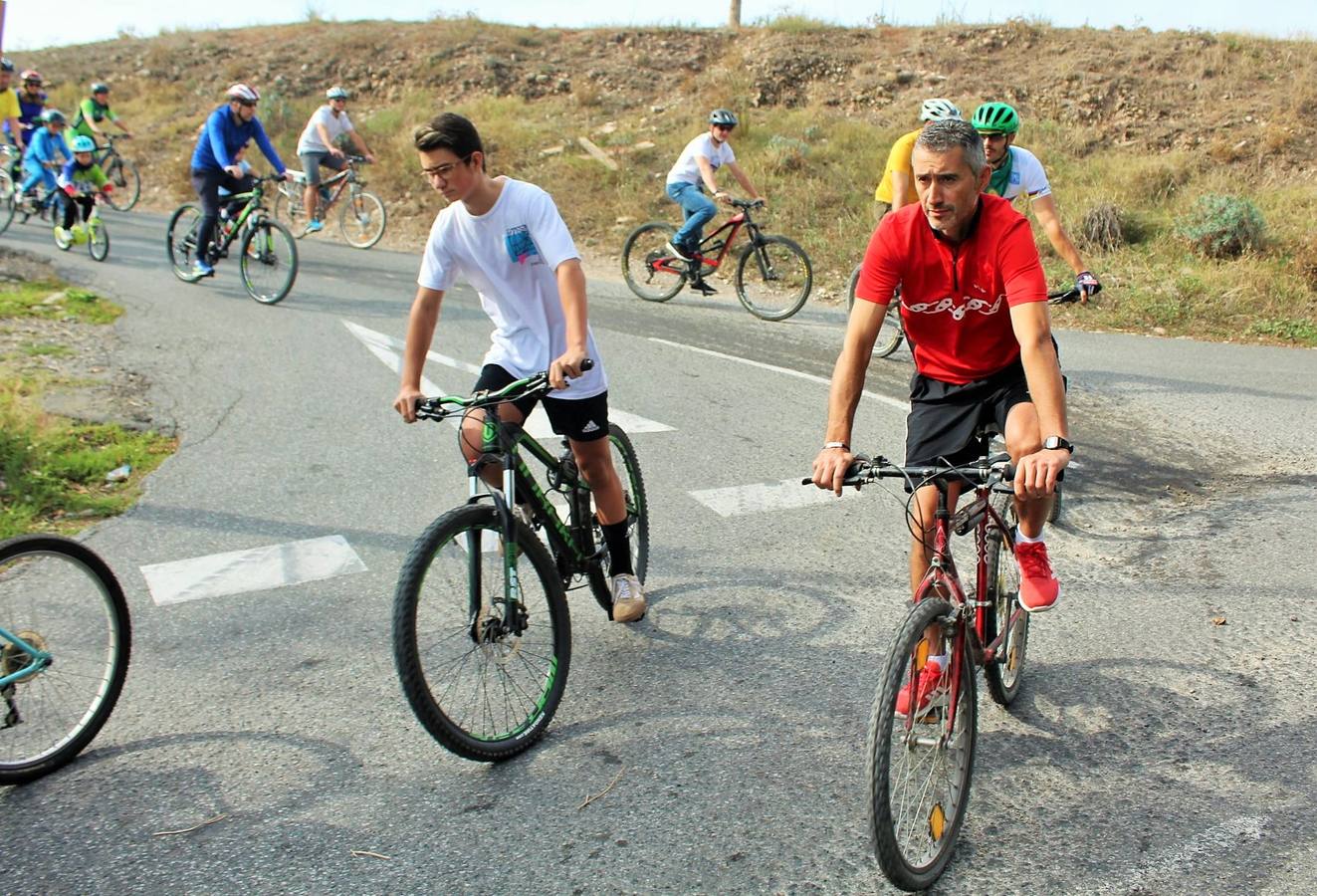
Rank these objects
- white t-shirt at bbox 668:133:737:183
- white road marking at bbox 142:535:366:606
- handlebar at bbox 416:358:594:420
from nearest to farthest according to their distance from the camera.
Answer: handlebar at bbox 416:358:594:420
white road marking at bbox 142:535:366:606
white t-shirt at bbox 668:133:737:183

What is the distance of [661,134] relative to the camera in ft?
72.4

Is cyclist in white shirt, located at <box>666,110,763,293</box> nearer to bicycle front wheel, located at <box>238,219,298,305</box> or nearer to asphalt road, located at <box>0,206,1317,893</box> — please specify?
bicycle front wheel, located at <box>238,219,298,305</box>

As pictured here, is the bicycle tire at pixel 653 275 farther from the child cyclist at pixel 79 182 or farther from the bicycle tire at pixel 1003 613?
the bicycle tire at pixel 1003 613

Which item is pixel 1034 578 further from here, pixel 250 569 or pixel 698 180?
pixel 698 180

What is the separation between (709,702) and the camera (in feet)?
13.8

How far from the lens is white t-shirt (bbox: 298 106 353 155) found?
1694 cm

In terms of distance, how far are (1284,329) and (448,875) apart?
11.3 metres

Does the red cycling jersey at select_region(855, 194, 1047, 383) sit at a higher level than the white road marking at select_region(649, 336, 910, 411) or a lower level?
higher

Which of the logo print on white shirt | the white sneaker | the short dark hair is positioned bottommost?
the white sneaker

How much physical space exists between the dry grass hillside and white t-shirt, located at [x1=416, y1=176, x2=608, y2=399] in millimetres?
9228

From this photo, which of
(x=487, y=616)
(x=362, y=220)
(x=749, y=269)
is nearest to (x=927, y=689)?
(x=487, y=616)

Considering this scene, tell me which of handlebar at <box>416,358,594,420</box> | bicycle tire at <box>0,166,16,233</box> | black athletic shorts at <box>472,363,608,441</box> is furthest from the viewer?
bicycle tire at <box>0,166,16,233</box>

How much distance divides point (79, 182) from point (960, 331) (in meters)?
14.0

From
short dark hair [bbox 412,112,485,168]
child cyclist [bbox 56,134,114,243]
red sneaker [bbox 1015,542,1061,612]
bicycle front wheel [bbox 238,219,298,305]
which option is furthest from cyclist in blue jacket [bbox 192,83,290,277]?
red sneaker [bbox 1015,542,1061,612]
